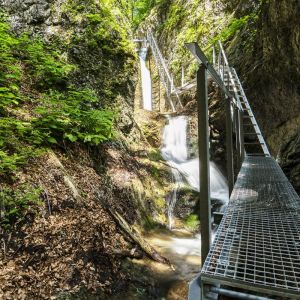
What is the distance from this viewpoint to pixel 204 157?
2.32 meters

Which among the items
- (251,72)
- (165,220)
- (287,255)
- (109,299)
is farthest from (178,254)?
(251,72)

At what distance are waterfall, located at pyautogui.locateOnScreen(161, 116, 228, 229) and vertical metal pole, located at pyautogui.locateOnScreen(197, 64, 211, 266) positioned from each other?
549 centimetres

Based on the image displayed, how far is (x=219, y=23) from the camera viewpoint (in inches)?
541

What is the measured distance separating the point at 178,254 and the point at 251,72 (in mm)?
6734

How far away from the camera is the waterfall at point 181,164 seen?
30.1ft

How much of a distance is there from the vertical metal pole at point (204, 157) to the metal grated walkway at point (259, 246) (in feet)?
0.52

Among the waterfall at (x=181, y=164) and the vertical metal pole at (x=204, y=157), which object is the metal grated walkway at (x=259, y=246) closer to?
the vertical metal pole at (x=204, y=157)

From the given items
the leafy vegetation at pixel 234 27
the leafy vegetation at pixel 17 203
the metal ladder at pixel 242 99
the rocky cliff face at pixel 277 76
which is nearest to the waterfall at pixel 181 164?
the metal ladder at pixel 242 99

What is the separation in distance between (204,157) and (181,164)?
9.07 meters

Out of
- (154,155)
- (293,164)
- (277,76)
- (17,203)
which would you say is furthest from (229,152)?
(154,155)

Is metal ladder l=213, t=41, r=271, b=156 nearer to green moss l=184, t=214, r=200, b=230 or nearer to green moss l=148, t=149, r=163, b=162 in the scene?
green moss l=184, t=214, r=200, b=230

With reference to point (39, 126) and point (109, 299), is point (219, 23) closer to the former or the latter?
A: point (39, 126)

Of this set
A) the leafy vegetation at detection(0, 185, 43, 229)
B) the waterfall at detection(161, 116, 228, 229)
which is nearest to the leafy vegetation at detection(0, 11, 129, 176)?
the leafy vegetation at detection(0, 185, 43, 229)

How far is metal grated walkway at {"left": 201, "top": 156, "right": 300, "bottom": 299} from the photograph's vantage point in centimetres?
141
